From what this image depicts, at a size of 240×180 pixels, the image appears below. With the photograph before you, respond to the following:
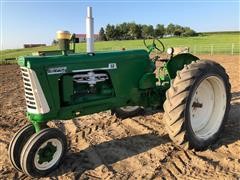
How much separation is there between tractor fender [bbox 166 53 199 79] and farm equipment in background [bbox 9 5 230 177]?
0.05 feet

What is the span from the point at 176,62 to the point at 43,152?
2761 millimetres

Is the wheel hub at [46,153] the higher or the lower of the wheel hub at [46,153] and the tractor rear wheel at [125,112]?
the lower

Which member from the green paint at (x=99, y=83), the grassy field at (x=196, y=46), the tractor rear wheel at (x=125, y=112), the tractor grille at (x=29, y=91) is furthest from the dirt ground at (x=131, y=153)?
the grassy field at (x=196, y=46)

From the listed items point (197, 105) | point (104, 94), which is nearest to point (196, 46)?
point (197, 105)

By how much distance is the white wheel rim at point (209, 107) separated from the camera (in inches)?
212

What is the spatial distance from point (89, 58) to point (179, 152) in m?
1.77

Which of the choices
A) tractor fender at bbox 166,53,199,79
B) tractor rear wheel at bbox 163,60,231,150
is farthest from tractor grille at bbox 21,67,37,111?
tractor fender at bbox 166,53,199,79

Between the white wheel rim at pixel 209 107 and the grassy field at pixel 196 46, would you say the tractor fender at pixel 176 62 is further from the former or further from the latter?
the grassy field at pixel 196 46

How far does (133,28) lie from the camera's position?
181 feet

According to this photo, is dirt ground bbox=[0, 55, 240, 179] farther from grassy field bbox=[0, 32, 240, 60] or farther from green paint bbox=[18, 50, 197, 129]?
grassy field bbox=[0, 32, 240, 60]

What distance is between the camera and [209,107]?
559 cm

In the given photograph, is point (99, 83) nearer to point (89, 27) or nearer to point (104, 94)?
point (104, 94)

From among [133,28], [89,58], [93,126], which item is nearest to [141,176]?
[89,58]

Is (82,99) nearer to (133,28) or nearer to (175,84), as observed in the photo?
(175,84)
